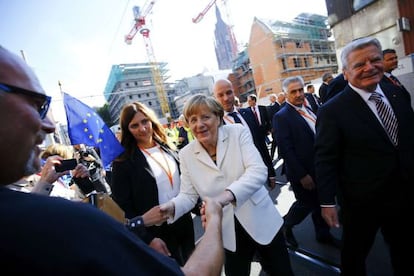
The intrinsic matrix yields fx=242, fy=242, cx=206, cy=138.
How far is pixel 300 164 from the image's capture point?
2969 mm

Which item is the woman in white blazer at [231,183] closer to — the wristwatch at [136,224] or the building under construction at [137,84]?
the wristwatch at [136,224]

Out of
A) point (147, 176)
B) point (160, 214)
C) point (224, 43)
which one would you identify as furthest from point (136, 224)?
point (224, 43)

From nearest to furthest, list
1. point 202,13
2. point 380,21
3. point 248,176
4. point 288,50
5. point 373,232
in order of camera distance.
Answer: point 248,176 < point 373,232 < point 380,21 < point 288,50 < point 202,13

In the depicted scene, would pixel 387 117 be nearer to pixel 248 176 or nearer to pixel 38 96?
pixel 248 176

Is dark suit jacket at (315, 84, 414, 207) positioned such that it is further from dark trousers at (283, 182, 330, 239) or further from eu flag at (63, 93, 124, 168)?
eu flag at (63, 93, 124, 168)

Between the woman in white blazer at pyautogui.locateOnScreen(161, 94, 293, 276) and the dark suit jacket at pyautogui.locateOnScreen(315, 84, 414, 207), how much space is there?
1.89 ft

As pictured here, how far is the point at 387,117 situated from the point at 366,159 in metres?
0.37

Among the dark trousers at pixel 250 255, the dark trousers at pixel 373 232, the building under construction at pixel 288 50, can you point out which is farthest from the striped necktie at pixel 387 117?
the building under construction at pixel 288 50

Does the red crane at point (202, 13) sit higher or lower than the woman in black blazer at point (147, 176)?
higher

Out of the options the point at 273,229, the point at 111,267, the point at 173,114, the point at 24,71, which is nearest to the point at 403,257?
Result: the point at 273,229

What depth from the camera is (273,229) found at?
1827 millimetres

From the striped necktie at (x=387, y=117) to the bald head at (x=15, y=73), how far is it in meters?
2.13

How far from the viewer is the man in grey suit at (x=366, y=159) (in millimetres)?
1790

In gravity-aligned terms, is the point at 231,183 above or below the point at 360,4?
below
